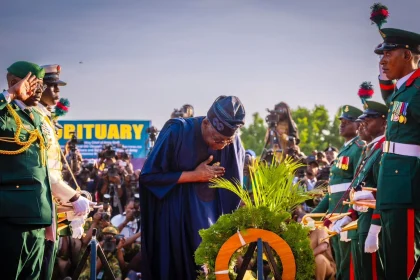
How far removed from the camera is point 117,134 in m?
22.3

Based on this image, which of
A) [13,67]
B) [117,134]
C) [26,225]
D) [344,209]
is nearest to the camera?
[26,225]

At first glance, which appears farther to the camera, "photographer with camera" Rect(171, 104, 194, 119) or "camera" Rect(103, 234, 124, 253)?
"photographer with camera" Rect(171, 104, 194, 119)

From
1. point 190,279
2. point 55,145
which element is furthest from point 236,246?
point 55,145

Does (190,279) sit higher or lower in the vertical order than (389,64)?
lower

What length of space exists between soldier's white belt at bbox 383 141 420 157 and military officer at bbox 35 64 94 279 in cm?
269

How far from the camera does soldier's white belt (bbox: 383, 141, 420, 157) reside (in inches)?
293

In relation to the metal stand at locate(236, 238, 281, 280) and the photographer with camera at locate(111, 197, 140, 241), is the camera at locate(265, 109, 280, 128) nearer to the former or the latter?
the photographer with camera at locate(111, 197, 140, 241)

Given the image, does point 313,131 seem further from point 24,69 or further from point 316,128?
point 24,69

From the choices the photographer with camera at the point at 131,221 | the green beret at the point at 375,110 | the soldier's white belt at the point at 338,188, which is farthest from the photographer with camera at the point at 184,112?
the green beret at the point at 375,110

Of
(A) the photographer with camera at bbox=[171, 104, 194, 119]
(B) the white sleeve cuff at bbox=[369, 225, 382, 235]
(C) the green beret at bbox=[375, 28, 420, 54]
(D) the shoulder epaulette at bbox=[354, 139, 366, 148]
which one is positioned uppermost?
(C) the green beret at bbox=[375, 28, 420, 54]

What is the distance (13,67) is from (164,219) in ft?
6.64

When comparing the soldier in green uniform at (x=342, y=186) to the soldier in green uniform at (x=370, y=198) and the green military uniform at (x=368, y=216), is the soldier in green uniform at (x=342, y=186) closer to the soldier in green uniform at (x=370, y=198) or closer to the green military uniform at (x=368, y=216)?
the soldier in green uniform at (x=370, y=198)

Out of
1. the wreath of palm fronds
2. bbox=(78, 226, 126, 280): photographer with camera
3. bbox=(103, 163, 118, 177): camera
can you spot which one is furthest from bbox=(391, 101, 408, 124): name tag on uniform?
bbox=(103, 163, 118, 177): camera

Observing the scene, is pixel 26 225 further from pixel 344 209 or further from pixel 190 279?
pixel 344 209
